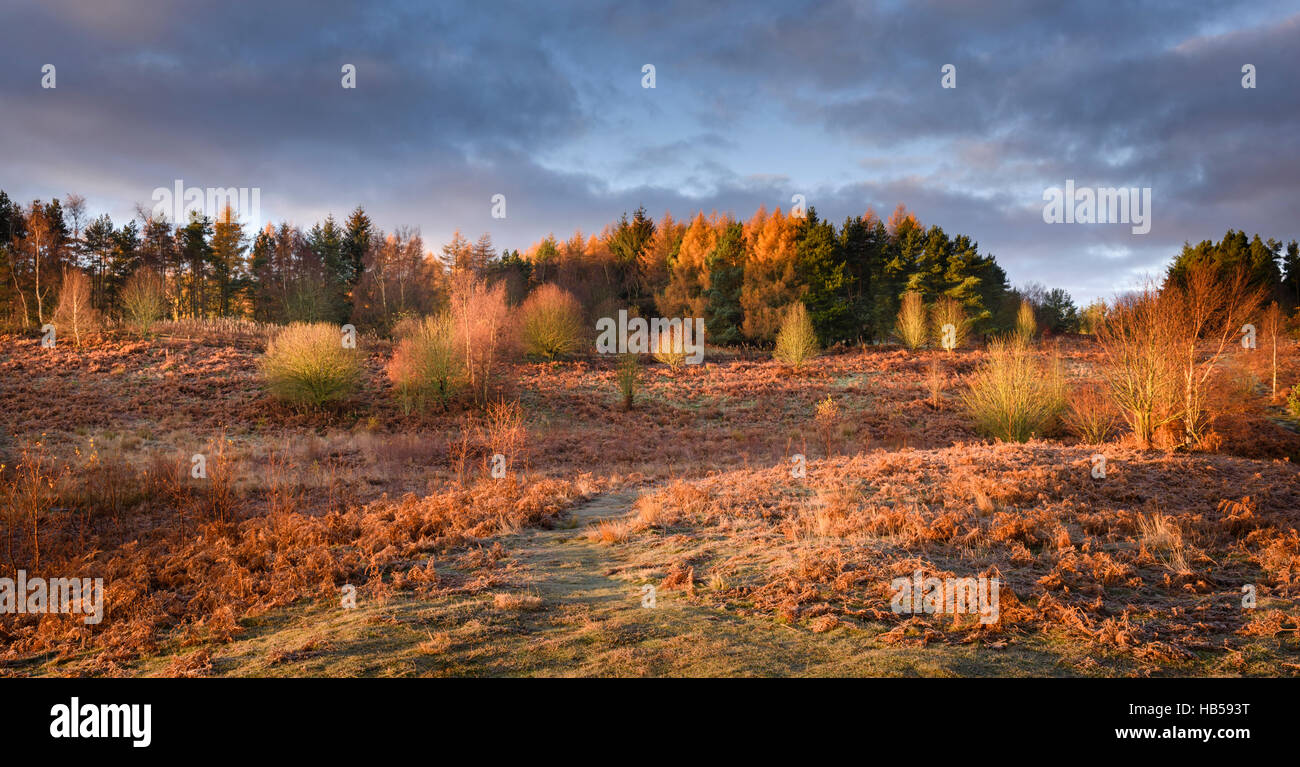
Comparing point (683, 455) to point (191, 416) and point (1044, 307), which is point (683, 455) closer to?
point (191, 416)

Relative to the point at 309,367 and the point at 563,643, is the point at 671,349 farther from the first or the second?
the point at 563,643

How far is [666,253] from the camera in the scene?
6166 cm

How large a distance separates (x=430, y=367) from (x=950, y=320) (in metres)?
36.5

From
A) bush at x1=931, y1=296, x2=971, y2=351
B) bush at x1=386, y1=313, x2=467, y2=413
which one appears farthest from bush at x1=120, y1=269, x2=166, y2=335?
bush at x1=931, y1=296, x2=971, y2=351

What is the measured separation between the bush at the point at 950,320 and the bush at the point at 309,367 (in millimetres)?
38293

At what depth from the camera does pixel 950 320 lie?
47812mm

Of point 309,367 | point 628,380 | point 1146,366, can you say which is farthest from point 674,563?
point 309,367

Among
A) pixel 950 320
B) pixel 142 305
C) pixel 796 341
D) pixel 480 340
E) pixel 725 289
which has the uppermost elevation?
pixel 725 289

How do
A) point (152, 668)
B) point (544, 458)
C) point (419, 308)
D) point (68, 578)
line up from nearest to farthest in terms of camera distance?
1. point (152, 668)
2. point (68, 578)
3. point (544, 458)
4. point (419, 308)

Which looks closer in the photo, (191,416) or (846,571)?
(846,571)

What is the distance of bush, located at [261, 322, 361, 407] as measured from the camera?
2912cm

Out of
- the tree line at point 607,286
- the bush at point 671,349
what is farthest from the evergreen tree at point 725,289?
the bush at point 671,349

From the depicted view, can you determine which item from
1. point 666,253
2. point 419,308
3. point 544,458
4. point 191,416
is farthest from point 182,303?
point 544,458
